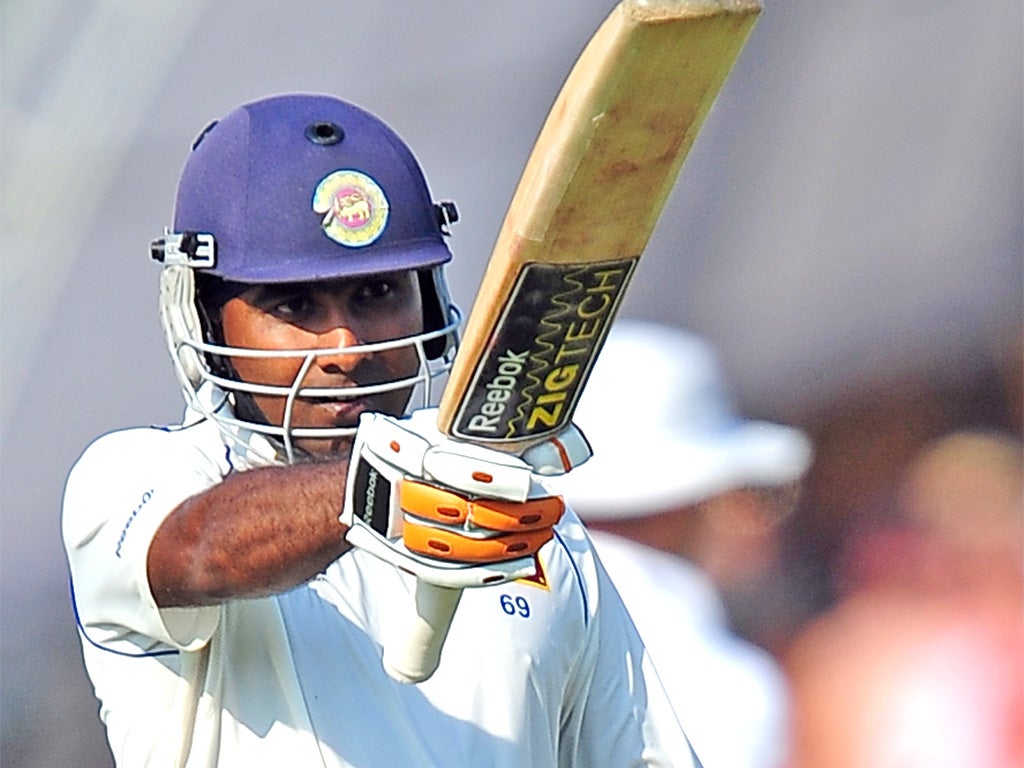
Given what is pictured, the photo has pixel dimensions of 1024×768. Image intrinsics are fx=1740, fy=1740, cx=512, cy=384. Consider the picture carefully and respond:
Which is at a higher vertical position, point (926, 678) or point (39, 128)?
point (39, 128)

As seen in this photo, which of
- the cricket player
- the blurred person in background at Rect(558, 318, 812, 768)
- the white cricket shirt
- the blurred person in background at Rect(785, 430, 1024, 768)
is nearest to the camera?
the cricket player

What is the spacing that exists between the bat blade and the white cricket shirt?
1.15 ft

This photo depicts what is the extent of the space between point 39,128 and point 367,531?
301 cm

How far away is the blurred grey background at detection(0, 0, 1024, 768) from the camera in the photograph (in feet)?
10.8

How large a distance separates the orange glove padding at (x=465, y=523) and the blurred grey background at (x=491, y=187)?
→ 78.4 inches

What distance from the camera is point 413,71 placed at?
3.98m

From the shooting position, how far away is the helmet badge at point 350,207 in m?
1.83

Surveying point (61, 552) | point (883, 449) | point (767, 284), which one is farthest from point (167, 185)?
point (883, 449)

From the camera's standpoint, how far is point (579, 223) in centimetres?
134

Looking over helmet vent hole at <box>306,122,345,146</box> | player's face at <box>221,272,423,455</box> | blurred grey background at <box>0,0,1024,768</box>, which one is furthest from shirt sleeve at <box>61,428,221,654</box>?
blurred grey background at <box>0,0,1024,768</box>

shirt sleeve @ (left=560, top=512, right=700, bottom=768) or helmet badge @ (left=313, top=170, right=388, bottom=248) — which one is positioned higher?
helmet badge @ (left=313, top=170, right=388, bottom=248)

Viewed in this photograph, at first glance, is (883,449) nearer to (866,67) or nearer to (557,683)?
(866,67)

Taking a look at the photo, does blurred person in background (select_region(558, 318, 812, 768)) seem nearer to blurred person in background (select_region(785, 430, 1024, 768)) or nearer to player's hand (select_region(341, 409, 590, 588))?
blurred person in background (select_region(785, 430, 1024, 768))

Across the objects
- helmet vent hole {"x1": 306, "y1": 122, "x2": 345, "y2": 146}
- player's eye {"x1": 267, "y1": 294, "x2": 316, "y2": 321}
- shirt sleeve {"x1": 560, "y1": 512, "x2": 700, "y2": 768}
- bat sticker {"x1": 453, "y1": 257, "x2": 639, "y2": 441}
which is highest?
helmet vent hole {"x1": 306, "y1": 122, "x2": 345, "y2": 146}
